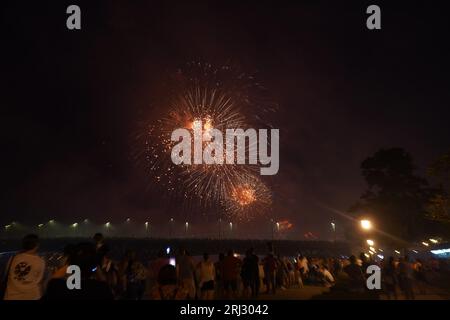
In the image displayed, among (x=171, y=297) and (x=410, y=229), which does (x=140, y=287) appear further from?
(x=410, y=229)

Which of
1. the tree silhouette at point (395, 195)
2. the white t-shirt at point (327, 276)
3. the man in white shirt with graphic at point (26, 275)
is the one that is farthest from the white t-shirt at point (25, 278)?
the tree silhouette at point (395, 195)

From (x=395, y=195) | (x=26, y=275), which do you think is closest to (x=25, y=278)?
(x=26, y=275)

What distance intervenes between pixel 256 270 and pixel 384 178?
36.3m

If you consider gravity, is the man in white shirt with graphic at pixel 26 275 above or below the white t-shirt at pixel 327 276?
above

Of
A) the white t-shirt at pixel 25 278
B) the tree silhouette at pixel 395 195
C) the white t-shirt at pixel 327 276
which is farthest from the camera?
the tree silhouette at pixel 395 195

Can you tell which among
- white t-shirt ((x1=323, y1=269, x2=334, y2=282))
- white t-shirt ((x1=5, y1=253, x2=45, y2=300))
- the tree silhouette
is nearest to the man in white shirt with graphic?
white t-shirt ((x1=5, y1=253, x2=45, y2=300))

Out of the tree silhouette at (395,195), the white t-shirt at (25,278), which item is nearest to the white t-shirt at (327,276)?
the white t-shirt at (25,278)

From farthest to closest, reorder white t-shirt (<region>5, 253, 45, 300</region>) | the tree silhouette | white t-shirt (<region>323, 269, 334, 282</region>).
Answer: the tree silhouette, white t-shirt (<region>323, 269, 334, 282</region>), white t-shirt (<region>5, 253, 45, 300</region>)

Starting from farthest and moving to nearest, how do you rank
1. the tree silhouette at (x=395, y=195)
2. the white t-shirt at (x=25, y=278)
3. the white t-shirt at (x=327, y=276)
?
the tree silhouette at (x=395, y=195) → the white t-shirt at (x=327, y=276) → the white t-shirt at (x=25, y=278)

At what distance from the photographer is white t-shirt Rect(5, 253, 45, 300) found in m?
6.44

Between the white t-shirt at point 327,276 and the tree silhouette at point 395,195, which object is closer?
the white t-shirt at point 327,276

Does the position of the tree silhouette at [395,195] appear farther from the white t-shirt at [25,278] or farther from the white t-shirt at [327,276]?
the white t-shirt at [25,278]

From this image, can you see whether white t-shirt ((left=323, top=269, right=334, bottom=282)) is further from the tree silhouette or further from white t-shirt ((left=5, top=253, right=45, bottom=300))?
the tree silhouette

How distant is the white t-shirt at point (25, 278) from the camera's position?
644cm
